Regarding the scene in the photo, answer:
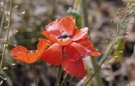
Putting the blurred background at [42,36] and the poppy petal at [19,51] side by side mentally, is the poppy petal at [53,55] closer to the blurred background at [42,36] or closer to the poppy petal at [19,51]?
the poppy petal at [19,51]

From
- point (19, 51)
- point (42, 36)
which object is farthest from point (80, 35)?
point (42, 36)

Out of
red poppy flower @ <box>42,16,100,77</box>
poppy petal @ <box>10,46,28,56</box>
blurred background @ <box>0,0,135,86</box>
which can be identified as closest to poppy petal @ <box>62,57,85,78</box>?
red poppy flower @ <box>42,16,100,77</box>

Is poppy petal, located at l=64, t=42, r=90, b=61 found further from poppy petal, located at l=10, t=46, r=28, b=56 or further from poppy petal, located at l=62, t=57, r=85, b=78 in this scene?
poppy petal, located at l=10, t=46, r=28, b=56

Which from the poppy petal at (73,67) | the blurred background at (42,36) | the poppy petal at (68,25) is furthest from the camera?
the blurred background at (42,36)

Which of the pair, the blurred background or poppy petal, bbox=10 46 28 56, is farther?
the blurred background

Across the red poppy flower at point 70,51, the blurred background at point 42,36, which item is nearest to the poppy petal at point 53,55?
the red poppy flower at point 70,51

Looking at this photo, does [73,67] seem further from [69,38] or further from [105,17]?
[105,17]
